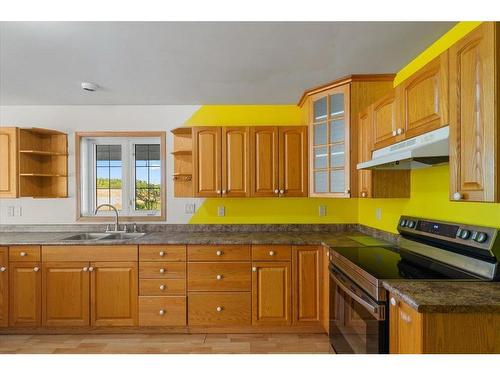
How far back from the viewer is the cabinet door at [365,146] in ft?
6.82

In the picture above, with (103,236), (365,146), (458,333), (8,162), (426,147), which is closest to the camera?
(458,333)

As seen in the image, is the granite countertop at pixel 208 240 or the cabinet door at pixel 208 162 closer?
the granite countertop at pixel 208 240

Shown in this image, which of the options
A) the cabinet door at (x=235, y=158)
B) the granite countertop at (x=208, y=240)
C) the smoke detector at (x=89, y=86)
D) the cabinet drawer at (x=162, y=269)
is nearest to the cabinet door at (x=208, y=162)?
the cabinet door at (x=235, y=158)

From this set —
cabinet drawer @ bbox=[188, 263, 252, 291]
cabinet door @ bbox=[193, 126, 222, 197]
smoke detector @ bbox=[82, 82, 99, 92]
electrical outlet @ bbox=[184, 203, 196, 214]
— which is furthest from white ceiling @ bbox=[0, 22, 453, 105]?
cabinet drawer @ bbox=[188, 263, 252, 291]

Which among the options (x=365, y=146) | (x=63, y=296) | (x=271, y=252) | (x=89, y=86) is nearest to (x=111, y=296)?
(x=63, y=296)

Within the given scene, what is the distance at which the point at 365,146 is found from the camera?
2.14 m

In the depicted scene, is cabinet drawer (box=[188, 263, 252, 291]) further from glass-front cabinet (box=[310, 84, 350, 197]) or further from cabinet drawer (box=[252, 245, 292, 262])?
glass-front cabinet (box=[310, 84, 350, 197])

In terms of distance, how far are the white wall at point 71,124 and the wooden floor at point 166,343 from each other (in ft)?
3.80

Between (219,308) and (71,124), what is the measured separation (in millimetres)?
2546

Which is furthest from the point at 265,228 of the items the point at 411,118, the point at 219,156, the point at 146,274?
the point at 411,118

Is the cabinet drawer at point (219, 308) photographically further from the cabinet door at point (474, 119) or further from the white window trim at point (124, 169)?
the cabinet door at point (474, 119)

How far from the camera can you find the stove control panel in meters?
1.26

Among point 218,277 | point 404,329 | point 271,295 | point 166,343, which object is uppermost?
point 404,329

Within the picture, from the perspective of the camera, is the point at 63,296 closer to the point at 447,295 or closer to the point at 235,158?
the point at 235,158
